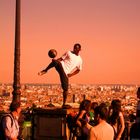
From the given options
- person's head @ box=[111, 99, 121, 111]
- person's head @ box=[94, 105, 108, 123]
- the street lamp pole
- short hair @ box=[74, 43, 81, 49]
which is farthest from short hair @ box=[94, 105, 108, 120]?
the street lamp pole

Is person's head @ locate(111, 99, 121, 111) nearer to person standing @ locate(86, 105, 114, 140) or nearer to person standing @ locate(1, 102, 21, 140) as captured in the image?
person standing @ locate(1, 102, 21, 140)

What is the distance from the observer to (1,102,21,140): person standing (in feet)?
32.9

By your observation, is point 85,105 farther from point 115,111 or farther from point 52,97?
point 52,97

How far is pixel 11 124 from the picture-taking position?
395 inches

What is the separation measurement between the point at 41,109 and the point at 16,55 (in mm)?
2514

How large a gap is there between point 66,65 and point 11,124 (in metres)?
3.68

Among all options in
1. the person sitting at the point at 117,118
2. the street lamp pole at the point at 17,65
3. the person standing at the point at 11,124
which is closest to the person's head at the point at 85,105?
the person sitting at the point at 117,118

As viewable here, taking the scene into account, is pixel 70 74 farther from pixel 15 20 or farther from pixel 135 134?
pixel 135 134

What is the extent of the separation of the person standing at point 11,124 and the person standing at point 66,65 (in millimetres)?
3189

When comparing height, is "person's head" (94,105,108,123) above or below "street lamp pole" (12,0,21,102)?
below

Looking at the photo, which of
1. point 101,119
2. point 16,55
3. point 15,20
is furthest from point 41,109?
point 101,119

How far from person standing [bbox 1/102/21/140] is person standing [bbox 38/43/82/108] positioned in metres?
3.19

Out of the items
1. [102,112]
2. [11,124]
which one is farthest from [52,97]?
[102,112]

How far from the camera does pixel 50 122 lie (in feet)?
42.8
